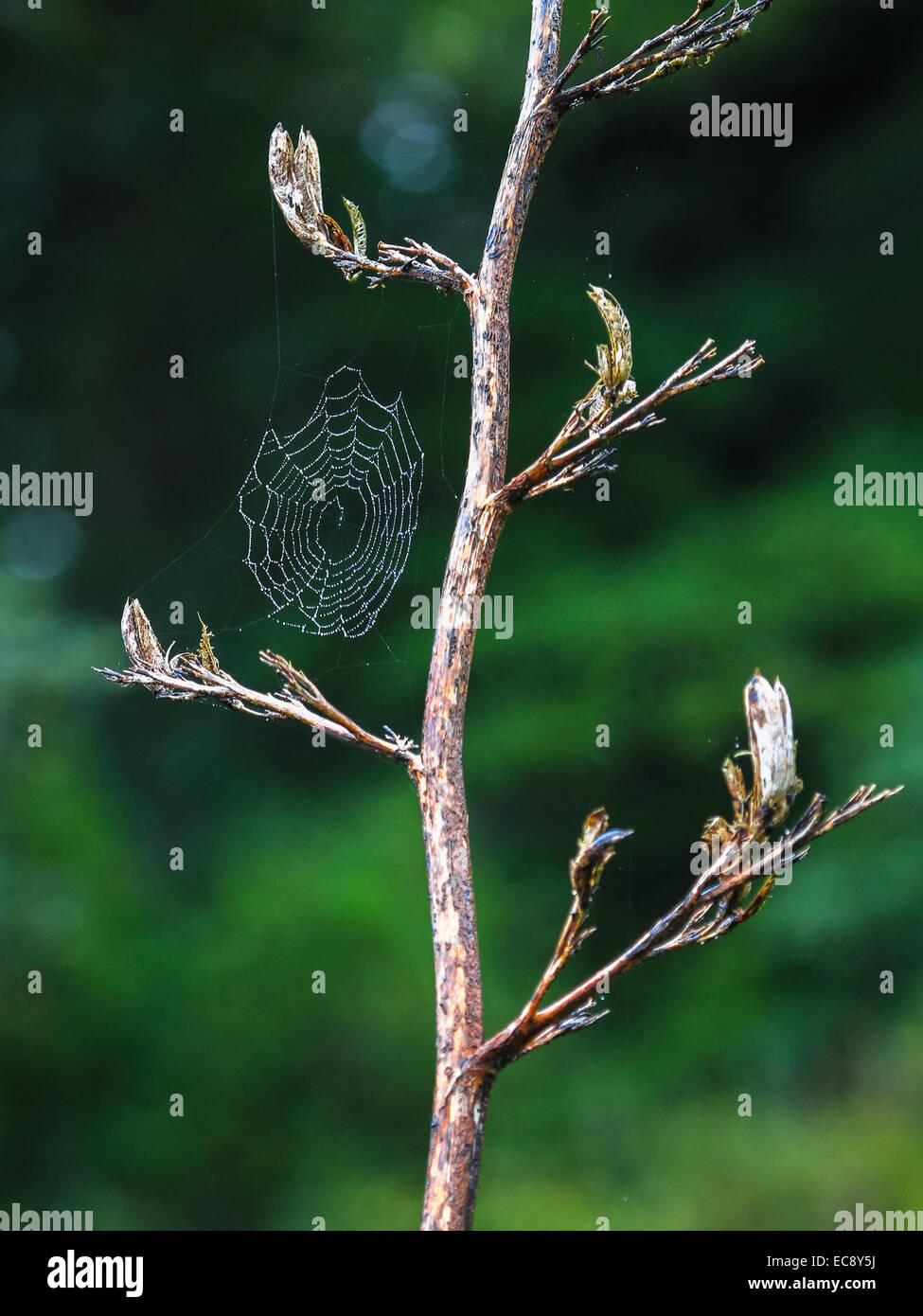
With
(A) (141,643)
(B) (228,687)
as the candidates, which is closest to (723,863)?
(B) (228,687)

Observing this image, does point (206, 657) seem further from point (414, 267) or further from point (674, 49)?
point (674, 49)

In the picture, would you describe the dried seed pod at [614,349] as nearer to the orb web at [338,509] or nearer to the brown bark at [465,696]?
the brown bark at [465,696]

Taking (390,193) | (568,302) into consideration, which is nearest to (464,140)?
(390,193)

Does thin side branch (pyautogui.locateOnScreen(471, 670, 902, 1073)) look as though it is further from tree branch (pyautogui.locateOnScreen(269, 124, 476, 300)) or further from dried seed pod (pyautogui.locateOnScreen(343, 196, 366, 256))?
dried seed pod (pyautogui.locateOnScreen(343, 196, 366, 256))

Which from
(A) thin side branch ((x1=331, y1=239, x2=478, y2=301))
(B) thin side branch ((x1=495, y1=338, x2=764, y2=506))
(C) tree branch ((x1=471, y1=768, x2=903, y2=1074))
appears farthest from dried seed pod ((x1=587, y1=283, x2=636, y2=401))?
(C) tree branch ((x1=471, y1=768, x2=903, y2=1074))

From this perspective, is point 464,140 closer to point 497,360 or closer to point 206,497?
point 206,497

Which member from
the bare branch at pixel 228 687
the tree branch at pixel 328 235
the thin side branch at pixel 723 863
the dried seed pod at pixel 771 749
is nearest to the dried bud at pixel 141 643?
the bare branch at pixel 228 687
